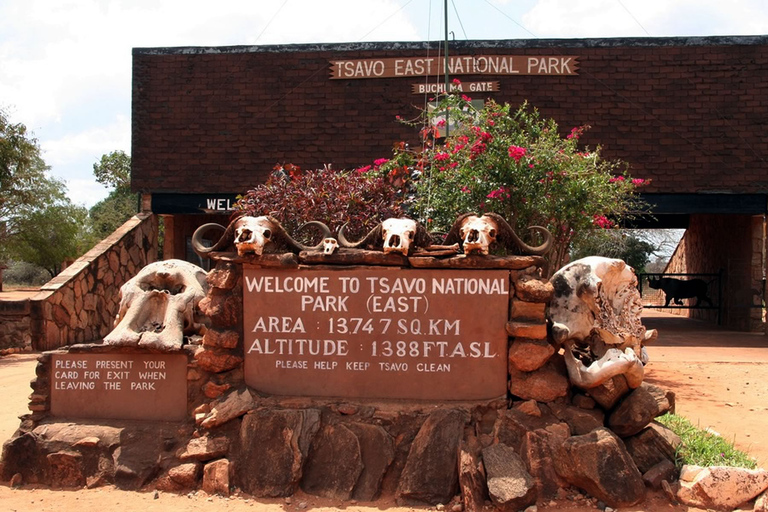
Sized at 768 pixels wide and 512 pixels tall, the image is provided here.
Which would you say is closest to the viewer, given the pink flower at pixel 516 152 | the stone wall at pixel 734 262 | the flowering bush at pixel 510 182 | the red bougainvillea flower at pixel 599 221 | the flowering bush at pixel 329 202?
the flowering bush at pixel 329 202

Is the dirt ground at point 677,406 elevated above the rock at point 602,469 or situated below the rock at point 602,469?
below

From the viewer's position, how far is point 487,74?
13.9 meters

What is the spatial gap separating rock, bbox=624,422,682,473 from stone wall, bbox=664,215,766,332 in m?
10.9

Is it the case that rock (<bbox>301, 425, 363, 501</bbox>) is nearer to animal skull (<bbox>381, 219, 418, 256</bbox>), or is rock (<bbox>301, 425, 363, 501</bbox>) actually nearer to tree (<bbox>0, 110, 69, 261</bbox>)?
animal skull (<bbox>381, 219, 418, 256</bbox>)

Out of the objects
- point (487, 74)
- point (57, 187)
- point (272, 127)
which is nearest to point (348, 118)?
point (272, 127)

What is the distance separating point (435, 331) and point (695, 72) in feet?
35.3

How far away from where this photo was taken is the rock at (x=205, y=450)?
17.3ft

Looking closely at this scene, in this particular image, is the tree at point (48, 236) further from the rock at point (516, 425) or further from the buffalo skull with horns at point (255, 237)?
the rock at point (516, 425)

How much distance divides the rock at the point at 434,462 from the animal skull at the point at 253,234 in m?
1.88

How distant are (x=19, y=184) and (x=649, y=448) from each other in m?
15.5

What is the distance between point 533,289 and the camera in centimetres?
530

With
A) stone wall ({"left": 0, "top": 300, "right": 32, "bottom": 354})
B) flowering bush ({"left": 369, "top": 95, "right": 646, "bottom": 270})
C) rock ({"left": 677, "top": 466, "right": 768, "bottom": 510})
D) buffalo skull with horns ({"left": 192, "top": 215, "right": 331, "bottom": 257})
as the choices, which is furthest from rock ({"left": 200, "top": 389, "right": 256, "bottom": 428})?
stone wall ({"left": 0, "top": 300, "right": 32, "bottom": 354})

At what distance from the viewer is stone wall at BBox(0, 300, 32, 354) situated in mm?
11719

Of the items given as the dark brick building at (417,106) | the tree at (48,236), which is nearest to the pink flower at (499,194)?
the dark brick building at (417,106)
